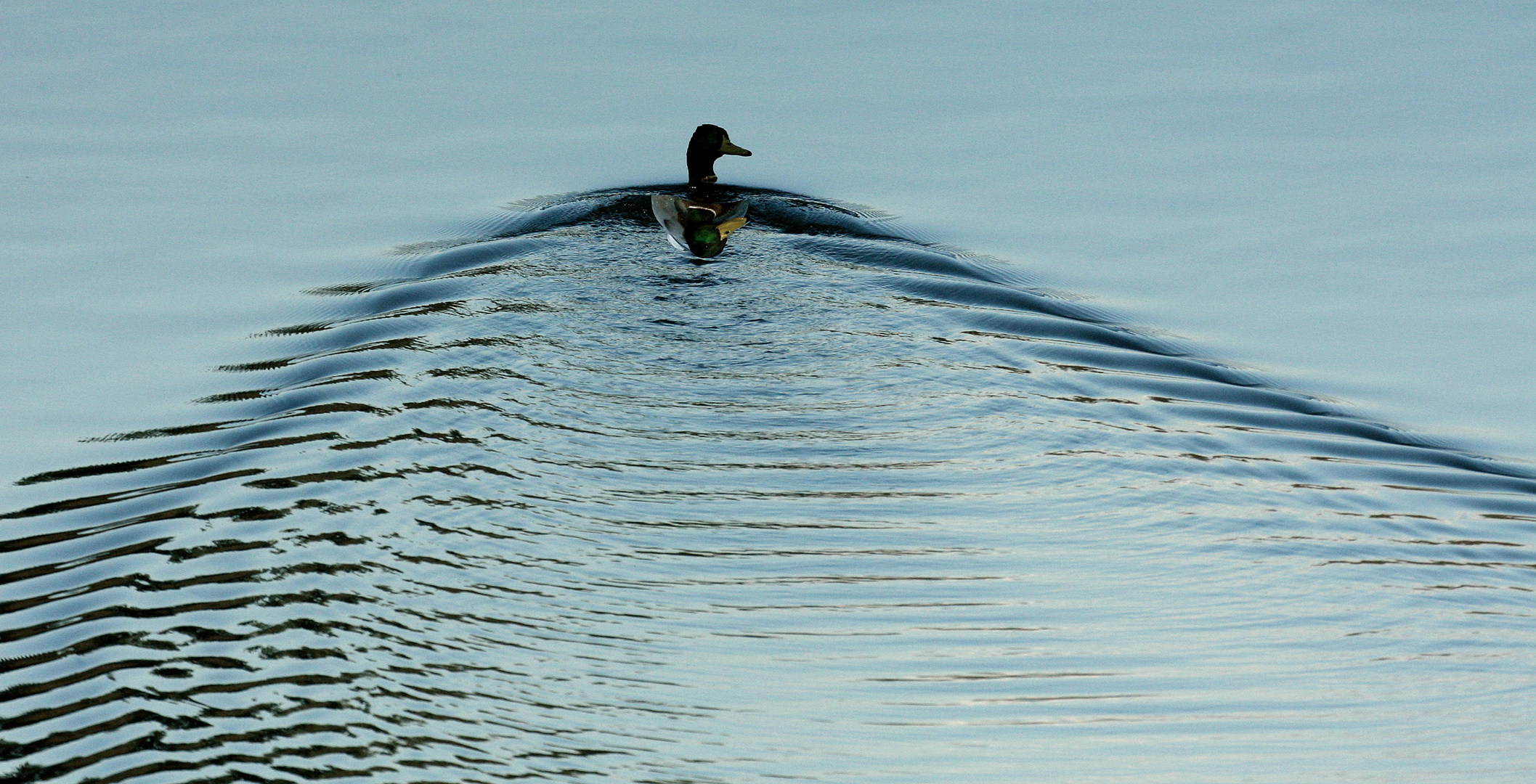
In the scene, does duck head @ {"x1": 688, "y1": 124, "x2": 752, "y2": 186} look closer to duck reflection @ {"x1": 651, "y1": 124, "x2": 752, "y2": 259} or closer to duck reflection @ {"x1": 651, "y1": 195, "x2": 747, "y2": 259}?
duck reflection @ {"x1": 651, "y1": 124, "x2": 752, "y2": 259}

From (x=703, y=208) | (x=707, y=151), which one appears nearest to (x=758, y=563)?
(x=703, y=208)

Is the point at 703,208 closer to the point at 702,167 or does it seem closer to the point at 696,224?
the point at 696,224

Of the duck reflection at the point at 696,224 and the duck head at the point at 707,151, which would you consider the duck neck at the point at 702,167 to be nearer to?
the duck head at the point at 707,151

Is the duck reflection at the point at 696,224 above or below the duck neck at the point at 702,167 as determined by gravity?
below

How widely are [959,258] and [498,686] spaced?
15.8 feet

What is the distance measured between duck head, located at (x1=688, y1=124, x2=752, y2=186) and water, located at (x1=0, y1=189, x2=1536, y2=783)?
2111 millimetres

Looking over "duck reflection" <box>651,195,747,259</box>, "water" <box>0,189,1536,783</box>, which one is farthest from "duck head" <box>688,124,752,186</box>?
"water" <box>0,189,1536,783</box>

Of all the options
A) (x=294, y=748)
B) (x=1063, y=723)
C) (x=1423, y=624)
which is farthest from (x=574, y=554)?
(x=1423, y=624)

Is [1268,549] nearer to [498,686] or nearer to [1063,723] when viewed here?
[1063,723]

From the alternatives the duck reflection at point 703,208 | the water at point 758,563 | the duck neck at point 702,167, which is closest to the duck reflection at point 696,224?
the duck reflection at point 703,208

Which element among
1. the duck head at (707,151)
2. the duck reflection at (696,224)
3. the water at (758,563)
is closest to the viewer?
the water at (758,563)

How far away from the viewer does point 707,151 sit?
34.2ft

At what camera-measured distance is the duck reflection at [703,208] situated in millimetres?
9164

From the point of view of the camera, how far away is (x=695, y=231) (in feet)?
30.0
